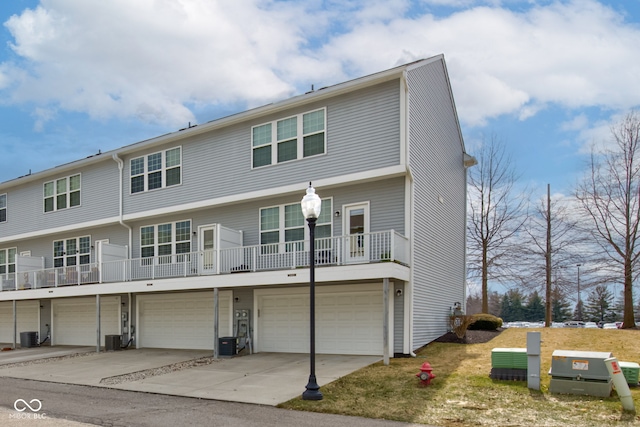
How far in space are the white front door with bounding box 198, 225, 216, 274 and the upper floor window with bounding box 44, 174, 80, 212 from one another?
7.99 m

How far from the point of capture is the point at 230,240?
1823cm

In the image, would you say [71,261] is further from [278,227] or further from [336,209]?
[336,209]

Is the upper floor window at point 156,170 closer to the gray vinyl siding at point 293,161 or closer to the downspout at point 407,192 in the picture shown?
the gray vinyl siding at point 293,161

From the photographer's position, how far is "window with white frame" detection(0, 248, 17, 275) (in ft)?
90.6

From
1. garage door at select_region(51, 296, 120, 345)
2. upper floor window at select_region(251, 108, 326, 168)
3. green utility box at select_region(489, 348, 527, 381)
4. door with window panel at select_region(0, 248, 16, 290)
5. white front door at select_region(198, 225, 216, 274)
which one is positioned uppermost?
upper floor window at select_region(251, 108, 326, 168)

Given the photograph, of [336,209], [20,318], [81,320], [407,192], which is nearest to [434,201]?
[407,192]

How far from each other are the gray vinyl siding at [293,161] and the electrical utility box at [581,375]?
7.48 meters

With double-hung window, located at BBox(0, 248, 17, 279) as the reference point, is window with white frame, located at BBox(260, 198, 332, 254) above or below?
above

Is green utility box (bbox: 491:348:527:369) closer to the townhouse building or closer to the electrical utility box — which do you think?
the electrical utility box

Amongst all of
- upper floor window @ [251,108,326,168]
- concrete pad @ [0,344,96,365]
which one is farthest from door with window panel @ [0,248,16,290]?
upper floor window @ [251,108,326,168]

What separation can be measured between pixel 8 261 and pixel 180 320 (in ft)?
43.6

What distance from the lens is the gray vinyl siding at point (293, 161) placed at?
16078 mm

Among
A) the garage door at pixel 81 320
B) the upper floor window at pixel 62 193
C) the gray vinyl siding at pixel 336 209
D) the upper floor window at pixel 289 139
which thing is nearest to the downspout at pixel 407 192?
the gray vinyl siding at pixel 336 209

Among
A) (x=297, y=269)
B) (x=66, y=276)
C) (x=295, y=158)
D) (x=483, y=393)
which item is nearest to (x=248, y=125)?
(x=295, y=158)
